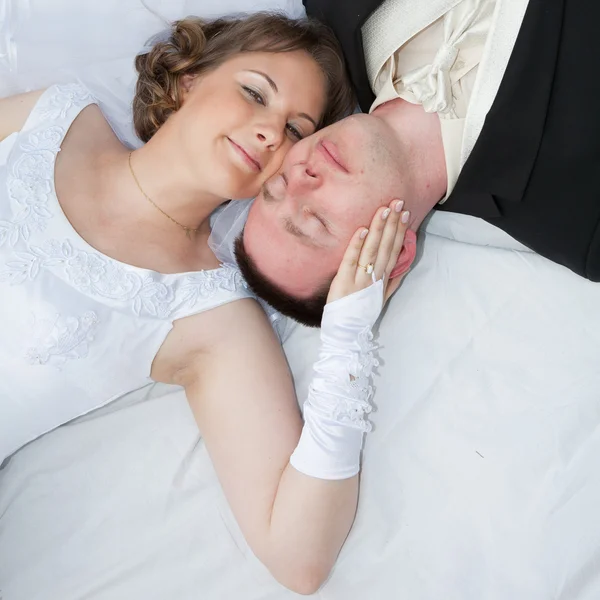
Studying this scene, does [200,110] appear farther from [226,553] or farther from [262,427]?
[226,553]

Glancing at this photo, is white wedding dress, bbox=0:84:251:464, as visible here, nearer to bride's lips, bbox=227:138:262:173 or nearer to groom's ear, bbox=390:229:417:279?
bride's lips, bbox=227:138:262:173

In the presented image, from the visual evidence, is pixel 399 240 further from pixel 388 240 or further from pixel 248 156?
pixel 248 156

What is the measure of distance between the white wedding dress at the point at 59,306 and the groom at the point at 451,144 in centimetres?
30

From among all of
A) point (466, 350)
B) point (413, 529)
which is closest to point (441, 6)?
point (466, 350)

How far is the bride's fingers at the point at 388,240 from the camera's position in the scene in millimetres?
1920

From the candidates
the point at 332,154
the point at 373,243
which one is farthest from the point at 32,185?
the point at 373,243

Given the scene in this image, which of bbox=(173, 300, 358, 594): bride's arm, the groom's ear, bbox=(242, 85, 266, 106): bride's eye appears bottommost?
bbox=(173, 300, 358, 594): bride's arm

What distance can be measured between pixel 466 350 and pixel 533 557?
62 cm

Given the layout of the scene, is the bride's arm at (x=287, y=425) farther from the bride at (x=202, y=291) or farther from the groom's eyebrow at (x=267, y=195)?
the groom's eyebrow at (x=267, y=195)

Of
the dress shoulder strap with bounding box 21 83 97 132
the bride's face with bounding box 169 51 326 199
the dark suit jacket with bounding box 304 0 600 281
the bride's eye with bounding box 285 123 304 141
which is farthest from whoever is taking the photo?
the dress shoulder strap with bounding box 21 83 97 132

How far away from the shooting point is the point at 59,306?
1.94 m

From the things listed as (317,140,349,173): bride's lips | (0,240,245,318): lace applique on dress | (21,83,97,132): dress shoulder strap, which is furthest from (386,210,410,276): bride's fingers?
(21,83,97,132): dress shoulder strap

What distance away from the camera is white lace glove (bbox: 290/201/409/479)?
6.25 feet

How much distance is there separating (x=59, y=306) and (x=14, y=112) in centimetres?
77
